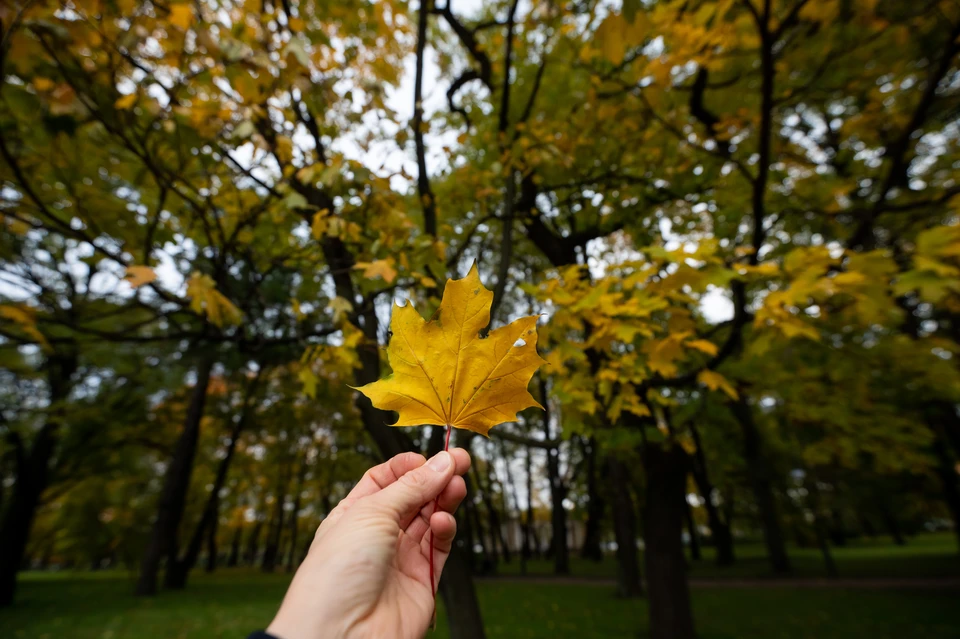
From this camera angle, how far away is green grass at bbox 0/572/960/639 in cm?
728

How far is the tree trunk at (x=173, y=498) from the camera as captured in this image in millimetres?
11500

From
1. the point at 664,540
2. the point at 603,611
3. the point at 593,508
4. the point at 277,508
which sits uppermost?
the point at 277,508

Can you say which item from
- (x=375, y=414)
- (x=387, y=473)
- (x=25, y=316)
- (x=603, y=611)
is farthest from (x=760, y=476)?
(x=25, y=316)

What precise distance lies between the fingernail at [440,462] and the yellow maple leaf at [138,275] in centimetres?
186

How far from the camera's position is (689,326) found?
2.60 m

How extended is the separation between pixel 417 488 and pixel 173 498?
1405 cm

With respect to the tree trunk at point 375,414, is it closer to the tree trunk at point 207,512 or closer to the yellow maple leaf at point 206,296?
the yellow maple leaf at point 206,296

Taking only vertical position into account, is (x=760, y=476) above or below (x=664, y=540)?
above

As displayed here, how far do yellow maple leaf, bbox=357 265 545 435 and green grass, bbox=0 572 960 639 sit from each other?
7.72 metres

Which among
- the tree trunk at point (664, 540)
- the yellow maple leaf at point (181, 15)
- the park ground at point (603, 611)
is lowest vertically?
the park ground at point (603, 611)

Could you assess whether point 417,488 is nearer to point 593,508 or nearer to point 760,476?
point 593,508

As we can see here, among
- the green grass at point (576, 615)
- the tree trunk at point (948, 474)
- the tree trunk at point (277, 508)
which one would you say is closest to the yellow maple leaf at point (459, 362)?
the green grass at point (576, 615)

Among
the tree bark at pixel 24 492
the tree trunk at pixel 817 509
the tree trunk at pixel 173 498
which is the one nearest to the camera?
the tree bark at pixel 24 492

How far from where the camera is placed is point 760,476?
43.8ft
